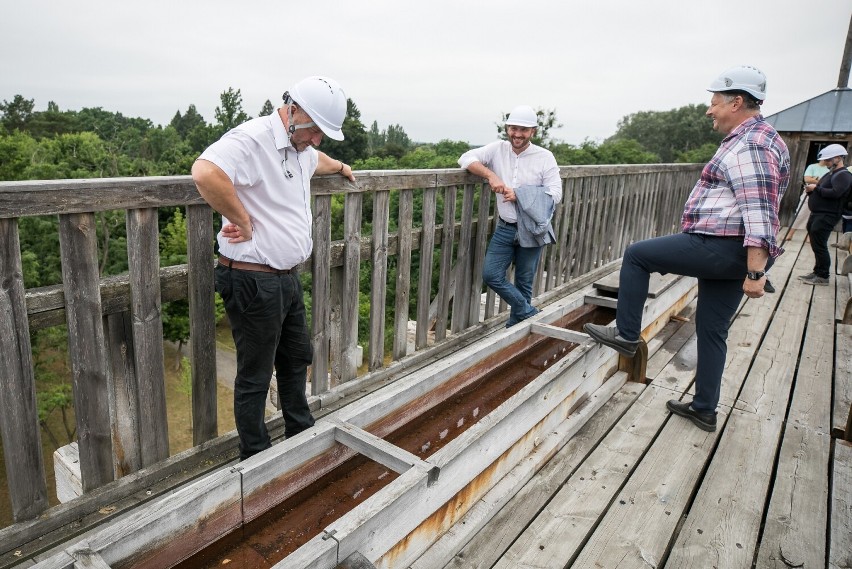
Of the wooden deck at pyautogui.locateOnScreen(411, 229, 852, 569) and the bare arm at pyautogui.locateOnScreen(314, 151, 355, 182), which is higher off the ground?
the bare arm at pyautogui.locateOnScreen(314, 151, 355, 182)

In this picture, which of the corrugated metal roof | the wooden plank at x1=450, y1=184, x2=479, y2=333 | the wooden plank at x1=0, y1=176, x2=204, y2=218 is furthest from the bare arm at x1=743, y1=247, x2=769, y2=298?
the corrugated metal roof

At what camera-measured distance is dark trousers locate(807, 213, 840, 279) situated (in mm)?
7078

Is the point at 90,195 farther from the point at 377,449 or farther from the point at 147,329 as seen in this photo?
the point at 377,449

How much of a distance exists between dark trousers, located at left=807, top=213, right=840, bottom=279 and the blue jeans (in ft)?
15.1

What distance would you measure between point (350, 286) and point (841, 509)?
8.97 ft

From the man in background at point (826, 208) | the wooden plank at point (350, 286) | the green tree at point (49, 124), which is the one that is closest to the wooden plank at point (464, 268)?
the wooden plank at point (350, 286)

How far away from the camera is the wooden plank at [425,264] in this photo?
3.92 meters

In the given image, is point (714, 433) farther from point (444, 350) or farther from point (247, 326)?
point (247, 326)

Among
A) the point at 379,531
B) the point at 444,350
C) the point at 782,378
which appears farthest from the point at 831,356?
the point at 379,531

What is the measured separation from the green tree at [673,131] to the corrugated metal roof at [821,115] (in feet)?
245

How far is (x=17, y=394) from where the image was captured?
2.13 metres

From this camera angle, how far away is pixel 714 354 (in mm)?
3293

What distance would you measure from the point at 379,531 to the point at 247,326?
1130mm

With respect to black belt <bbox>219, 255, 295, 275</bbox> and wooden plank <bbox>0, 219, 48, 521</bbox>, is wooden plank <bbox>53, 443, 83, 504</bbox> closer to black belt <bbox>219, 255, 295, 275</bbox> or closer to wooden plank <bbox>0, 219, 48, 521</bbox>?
wooden plank <bbox>0, 219, 48, 521</bbox>
